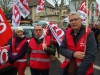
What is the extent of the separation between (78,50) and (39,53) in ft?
4.35

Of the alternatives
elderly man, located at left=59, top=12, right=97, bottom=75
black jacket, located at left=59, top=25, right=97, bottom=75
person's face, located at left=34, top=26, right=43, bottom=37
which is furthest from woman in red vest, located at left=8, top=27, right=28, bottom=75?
black jacket, located at left=59, top=25, right=97, bottom=75

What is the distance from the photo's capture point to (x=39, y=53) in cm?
432

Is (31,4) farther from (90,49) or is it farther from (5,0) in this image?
(90,49)

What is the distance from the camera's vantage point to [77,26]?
320 centimetres

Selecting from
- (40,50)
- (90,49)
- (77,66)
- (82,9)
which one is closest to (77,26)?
(90,49)

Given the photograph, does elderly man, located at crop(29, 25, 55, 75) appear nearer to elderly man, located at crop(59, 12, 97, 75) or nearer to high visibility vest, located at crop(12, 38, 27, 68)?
high visibility vest, located at crop(12, 38, 27, 68)

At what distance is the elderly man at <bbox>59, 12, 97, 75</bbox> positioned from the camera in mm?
3064

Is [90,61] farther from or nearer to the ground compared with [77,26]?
nearer to the ground

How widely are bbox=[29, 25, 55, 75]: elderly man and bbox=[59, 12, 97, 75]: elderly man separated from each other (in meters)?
0.99

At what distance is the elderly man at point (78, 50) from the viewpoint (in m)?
3.06

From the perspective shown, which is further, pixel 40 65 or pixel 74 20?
pixel 40 65

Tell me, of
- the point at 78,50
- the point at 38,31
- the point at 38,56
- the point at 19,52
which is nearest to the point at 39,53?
the point at 38,56

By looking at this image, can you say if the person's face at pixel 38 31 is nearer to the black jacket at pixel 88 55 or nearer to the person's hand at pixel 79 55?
the black jacket at pixel 88 55

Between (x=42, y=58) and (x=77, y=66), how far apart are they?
4.30 feet
